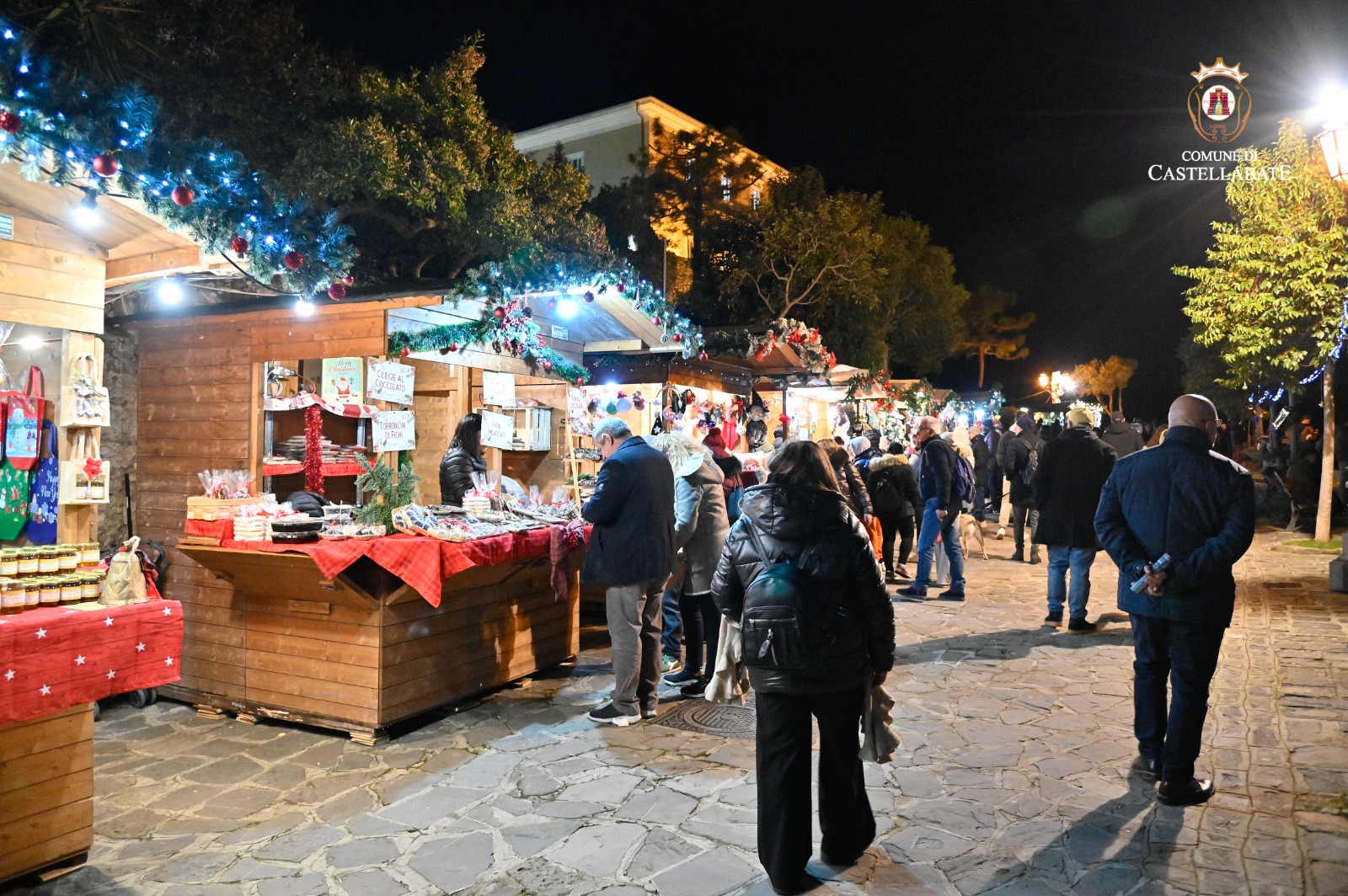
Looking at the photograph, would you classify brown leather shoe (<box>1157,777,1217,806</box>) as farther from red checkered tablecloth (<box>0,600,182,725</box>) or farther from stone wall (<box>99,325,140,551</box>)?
stone wall (<box>99,325,140,551</box>)

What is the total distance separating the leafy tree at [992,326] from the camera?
5278 centimetres

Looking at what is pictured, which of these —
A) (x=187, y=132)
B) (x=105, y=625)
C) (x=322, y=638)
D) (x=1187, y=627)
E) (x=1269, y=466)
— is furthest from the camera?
(x=1269, y=466)

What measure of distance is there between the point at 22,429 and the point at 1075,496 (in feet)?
27.7

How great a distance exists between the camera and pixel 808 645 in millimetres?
3330

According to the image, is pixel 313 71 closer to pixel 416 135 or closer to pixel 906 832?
pixel 416 135

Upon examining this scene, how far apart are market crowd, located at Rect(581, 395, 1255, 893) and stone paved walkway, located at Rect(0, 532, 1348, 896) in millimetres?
390

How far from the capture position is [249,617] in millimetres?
5973

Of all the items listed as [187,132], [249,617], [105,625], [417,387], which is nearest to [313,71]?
[187,132]

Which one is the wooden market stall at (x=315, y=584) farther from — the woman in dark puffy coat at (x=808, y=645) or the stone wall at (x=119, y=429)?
the woman in dark puffy coat at (x=808, y=645)

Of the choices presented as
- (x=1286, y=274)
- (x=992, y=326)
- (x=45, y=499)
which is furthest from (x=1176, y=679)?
(x=992, y=326)

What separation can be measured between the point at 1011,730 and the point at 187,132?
60.5 ft

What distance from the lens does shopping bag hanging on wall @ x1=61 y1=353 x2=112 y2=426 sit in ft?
15.5

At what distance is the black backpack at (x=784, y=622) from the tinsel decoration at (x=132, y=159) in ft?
12.8

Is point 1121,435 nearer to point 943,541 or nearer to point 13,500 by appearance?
point 943,541
